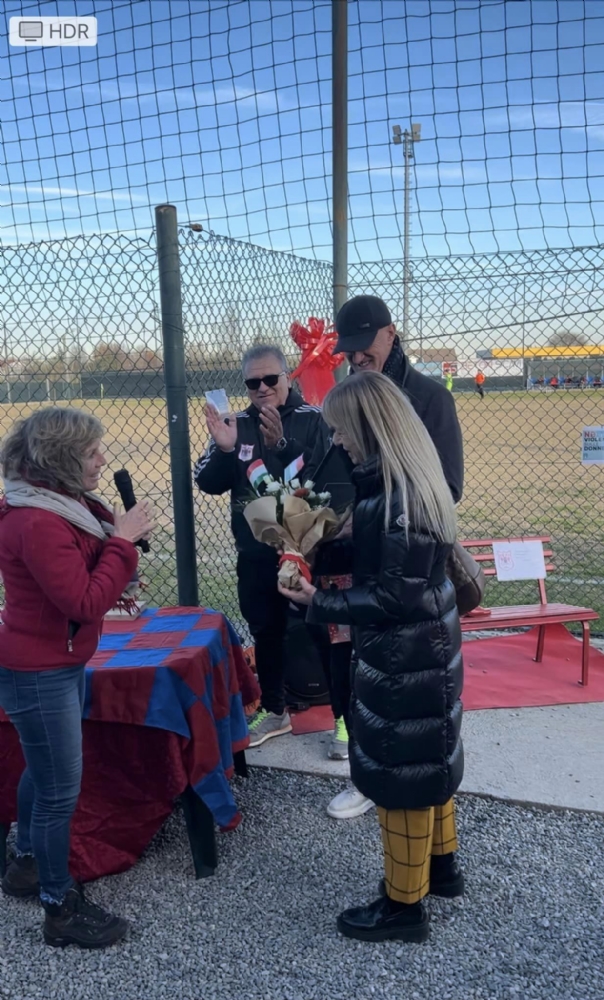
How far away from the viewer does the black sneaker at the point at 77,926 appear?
2467mm

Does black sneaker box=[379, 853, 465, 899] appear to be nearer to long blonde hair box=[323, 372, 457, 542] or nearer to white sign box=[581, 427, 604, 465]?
long blonde hair box=[323, 372, 457, 542]

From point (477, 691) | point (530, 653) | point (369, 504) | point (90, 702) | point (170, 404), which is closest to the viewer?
point (369, 504)

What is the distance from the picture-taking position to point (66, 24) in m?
4.16

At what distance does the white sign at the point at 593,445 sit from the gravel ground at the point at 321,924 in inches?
88.5

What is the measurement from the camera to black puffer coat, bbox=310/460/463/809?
2.25 m

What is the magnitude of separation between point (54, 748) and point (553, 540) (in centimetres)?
662

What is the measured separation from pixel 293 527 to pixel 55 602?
780mm

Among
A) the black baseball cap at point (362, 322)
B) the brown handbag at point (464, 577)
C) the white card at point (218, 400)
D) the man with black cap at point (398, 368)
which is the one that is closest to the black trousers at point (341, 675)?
the brown handbag at point (464, 577)

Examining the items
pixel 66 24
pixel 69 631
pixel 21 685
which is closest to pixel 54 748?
pixel 21 685

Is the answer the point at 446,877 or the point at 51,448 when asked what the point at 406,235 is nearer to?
the point at 51,448

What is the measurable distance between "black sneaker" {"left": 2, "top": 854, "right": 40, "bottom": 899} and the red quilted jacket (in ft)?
3.01

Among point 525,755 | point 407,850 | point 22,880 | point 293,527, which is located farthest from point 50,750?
point 525,755

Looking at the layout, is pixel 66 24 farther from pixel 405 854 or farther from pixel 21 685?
pixel 405 854

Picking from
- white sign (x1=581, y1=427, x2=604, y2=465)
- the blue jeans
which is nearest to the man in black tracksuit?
the blue jeans
